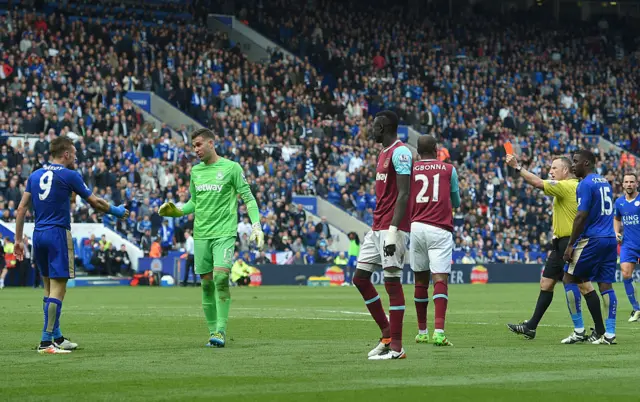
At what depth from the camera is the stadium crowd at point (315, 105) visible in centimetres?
4241

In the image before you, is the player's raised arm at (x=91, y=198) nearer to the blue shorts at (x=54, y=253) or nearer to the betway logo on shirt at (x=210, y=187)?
the blue shorts at (x=54, y=253)

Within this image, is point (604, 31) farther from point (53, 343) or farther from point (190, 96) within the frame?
point (53, 343)

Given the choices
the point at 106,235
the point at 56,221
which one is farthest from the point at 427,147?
the point at 106,235

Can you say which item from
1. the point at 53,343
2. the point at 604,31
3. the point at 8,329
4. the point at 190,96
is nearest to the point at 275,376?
the point at 53,343

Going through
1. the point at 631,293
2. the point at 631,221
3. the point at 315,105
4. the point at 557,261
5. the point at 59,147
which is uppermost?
the point at 315,105

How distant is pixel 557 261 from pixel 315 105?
3757 centimetres

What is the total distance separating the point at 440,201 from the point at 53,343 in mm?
4744

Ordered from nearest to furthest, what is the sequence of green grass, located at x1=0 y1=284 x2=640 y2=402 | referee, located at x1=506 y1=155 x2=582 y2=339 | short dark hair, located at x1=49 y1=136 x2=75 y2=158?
green grass, located at x1=0 y1=284 x2=640 y2=402 → short dark hair, located at x1=49 y1=136 x2=75 y2=158 → referee, located at x1=506 y1=155 x2=582 y2=339

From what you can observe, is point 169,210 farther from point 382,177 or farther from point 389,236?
point 389,236

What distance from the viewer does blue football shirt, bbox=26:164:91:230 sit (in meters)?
13.4

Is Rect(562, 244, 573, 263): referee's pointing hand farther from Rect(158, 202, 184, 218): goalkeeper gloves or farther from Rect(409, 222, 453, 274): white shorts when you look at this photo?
Rect(158, 202, 184, 218): goalkeeper gloves

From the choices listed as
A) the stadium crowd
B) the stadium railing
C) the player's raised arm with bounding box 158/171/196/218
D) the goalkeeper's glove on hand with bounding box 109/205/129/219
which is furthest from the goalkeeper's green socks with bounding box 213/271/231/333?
the stadium railing

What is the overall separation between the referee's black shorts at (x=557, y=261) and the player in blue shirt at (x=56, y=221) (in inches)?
226

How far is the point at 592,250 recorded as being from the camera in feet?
49.1
